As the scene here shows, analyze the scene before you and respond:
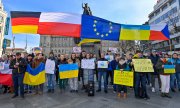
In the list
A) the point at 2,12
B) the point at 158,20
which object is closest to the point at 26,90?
the point at 158,20

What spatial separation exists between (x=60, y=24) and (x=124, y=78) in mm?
3565

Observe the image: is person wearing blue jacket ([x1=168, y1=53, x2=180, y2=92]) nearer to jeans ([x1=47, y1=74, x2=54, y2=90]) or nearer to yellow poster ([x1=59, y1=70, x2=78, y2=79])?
yellow poster ([x1=59, y1=70, x2=78, y2=79])

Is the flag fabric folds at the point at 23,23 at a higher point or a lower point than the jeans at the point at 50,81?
higher

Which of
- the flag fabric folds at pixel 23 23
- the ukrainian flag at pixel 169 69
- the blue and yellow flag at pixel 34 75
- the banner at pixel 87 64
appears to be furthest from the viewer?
the banner at pixel 87 64

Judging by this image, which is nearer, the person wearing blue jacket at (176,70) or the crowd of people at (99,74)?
the crowd of people at (99,74)

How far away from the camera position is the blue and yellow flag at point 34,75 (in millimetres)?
9234

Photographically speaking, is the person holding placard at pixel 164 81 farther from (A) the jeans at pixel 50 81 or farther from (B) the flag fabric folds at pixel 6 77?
(B) the flag fabric folds at pixel 6 77

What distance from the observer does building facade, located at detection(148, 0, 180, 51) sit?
53.2 m

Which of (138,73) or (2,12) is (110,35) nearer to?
(138,73)

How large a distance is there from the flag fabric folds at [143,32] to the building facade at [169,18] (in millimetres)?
39777

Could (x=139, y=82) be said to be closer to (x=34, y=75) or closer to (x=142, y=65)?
(x=142, y=65)

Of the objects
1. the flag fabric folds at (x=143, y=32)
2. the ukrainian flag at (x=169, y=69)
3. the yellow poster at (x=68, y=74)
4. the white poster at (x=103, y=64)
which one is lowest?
the yellow poster at (x=68, y=74)

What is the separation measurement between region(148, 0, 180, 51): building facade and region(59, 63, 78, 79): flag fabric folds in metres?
42.3

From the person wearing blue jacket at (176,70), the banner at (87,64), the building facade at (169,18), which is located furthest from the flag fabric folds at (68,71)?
the building facade at (169,18)
